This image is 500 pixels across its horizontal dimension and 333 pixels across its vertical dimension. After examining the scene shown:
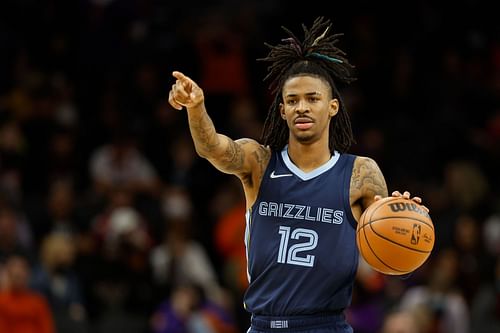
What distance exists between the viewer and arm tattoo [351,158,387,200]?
6039 mm

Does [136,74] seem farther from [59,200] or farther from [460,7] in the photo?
[460,7]

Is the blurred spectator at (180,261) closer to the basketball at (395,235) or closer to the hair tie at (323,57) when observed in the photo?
the hair tie at (323,57)

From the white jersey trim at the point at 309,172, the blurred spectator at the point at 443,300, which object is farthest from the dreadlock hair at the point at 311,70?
the blurred spectator at the point at 443,300

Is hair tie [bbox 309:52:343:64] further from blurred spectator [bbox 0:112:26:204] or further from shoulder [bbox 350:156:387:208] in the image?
blurred spectator [bbox 0:112:26:204]

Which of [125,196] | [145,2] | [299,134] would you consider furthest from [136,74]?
[299,134]

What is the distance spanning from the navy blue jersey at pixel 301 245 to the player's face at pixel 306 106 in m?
0.25

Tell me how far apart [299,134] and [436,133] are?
25.9ft

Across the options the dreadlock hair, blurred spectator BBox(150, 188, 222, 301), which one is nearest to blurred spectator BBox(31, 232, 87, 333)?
blurred spectator BBox(150, 188, 222, 301)

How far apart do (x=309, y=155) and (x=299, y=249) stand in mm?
559

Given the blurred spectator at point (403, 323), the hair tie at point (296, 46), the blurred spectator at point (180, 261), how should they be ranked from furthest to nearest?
the blurred spectator at point (180, 261)
the blurred spectator at point (403, 323)
the hair tie at point (296, 46)

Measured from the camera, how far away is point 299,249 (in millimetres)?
5891

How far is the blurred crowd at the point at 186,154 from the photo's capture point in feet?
35.9

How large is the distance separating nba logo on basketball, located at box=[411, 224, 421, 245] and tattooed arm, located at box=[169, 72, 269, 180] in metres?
0.97

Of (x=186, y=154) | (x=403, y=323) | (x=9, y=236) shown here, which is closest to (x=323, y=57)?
(x=403, y=323)
